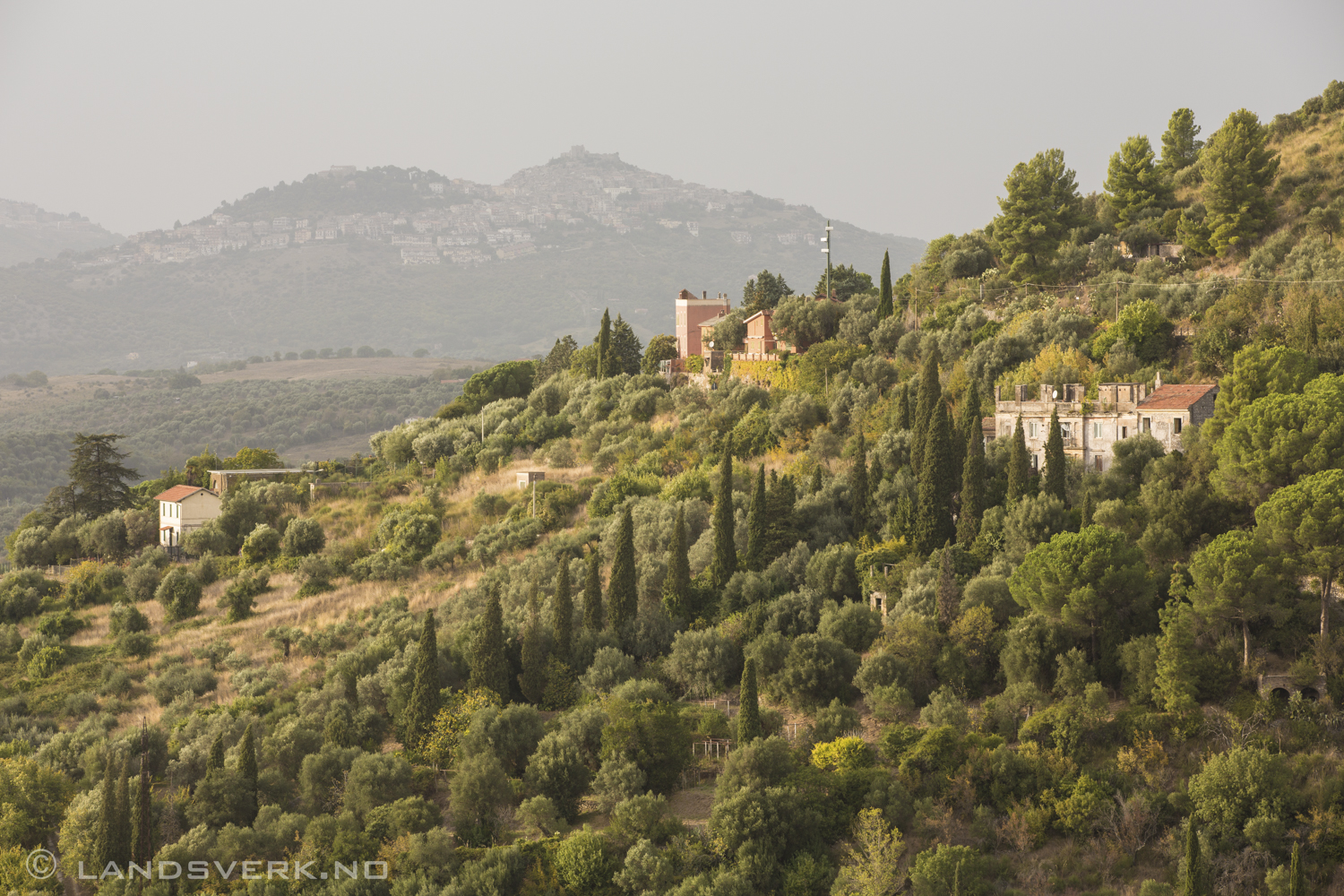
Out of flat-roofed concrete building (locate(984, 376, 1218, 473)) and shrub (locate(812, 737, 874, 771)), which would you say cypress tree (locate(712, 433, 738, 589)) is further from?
shrub (locate(812, 737, 874, 771))

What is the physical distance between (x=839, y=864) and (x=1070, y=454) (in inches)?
777

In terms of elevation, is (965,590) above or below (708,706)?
above

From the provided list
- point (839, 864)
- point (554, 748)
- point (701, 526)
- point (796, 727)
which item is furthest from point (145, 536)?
point (839, 864)

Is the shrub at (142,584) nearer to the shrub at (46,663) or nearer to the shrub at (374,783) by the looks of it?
the shrub at (46,663)

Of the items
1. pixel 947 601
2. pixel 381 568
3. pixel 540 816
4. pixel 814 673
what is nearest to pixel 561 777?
pixel 540 816

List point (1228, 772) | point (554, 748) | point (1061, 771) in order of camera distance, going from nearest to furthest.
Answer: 1. point (1228, 772)
2. point (1061, 771)
3. point (554, 748)

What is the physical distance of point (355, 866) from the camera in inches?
1364

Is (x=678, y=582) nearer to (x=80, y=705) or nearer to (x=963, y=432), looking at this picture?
(x=963, y=432)

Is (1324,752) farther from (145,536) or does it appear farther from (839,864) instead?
(145,536)

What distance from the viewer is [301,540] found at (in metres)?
63.1

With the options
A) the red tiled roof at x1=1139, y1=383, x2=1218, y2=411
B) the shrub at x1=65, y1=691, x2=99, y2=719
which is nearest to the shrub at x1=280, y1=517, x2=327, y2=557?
the shrub at x1=65, y1=691, x2=99, y2=719

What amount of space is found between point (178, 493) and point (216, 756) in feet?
107

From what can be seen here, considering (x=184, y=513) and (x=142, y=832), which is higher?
(x=184, y=513)

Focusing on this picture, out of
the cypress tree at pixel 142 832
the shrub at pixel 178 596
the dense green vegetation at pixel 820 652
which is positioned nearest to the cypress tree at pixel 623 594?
the dense green vegetation at pixel 820 652
